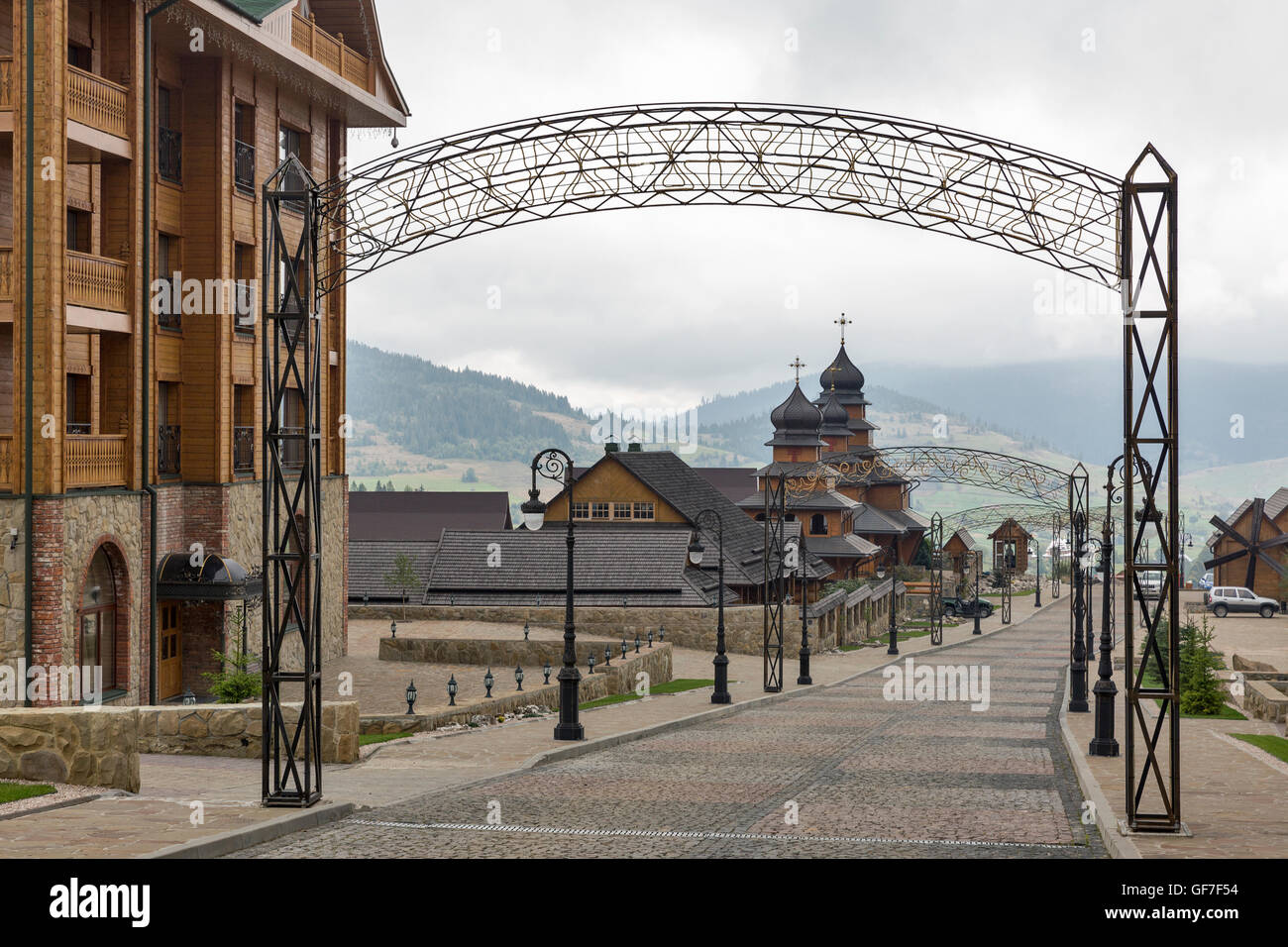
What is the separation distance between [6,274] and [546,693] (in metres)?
13.1

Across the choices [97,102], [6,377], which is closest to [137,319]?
[6,377]

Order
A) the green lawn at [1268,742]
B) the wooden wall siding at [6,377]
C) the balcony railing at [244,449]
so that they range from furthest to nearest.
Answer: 1. the balcony railing at [244,449]
2. the wooden wall siding at [6,377]
3. the green lawn at [1268,742]

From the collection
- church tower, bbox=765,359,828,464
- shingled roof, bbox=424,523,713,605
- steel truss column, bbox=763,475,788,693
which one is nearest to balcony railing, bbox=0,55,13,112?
steel truss column, bbox=763,475,788,693

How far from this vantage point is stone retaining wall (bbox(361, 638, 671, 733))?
2458cm

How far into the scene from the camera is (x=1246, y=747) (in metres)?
22.6

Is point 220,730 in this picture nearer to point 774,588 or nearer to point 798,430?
point 774,588

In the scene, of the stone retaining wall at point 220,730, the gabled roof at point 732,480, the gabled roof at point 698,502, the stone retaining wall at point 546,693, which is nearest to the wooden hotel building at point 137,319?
the stone retaining wall at point 220,730

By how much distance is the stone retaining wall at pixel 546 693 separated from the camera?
24.6 m

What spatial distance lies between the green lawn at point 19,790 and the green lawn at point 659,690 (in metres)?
16.3

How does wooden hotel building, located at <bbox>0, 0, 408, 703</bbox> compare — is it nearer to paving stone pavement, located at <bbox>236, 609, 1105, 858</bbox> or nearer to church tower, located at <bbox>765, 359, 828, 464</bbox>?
paving stone pavement, located at <bbox>236, 609, 1105, 858</bbox>

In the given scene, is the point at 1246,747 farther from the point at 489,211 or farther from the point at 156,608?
the point at 156,608

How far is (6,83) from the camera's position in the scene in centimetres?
2339

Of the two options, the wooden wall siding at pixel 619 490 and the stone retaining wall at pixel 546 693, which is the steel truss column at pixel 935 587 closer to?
the wooden wall siding at pixel 619 490

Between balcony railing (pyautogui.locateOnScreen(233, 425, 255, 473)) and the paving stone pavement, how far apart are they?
38.6ft
